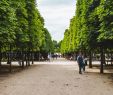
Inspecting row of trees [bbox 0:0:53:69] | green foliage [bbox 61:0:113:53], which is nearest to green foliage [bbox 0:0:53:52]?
row of trees [bbox 0:0:53:69]

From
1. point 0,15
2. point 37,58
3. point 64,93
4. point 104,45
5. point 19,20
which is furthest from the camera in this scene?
point 37,58

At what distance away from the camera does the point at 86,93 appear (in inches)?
855

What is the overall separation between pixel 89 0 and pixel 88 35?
470 centimetres

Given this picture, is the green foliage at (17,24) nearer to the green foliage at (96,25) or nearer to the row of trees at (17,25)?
the row of trees at (17,25)

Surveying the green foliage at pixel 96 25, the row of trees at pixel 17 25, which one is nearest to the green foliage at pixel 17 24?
the row of trees at pixel 17 25

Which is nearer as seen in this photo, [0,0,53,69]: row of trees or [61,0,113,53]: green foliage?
[61,0,113,53]: green foliage

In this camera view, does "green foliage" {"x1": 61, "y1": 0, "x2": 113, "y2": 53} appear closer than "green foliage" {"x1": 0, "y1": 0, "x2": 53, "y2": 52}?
Yes

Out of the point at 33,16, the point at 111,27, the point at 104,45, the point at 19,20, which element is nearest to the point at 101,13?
the point at 111,27

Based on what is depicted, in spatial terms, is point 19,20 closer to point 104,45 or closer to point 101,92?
point 104,45

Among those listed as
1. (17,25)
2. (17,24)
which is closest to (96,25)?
(17,24)

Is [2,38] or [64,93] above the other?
[2,38]

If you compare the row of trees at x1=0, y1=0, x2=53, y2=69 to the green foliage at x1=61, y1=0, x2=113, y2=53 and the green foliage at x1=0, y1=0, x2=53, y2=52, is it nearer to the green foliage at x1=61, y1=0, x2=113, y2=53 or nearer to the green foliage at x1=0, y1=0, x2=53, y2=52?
→ the green foliage at x1=0, y1=0, x2=53, y2=52

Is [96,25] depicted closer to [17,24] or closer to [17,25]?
[17,24]

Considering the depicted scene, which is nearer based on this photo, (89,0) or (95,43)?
(95,43)
